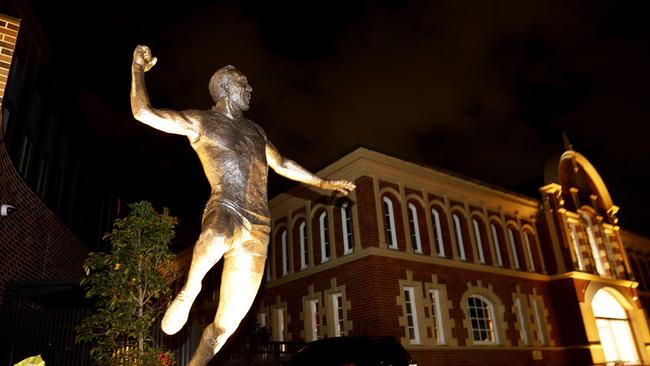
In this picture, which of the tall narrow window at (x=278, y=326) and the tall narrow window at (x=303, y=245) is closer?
the tall narrow window at (x=303, y=245)

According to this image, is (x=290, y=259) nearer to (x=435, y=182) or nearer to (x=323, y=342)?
(x=435, y=182)

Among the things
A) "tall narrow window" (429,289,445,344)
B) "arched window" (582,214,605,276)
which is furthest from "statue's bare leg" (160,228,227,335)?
"arched window" (582,214,605,276)

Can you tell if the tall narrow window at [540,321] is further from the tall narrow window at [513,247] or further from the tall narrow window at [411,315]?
the tall narrow window at [411,315]

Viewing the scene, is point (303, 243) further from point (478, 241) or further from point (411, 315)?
point (478, 241)

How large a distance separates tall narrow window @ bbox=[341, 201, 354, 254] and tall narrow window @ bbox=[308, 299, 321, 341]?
2.50 m

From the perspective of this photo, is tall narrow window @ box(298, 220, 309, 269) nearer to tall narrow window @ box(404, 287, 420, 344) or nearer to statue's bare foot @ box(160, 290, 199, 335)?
tall narrow window @ box(404, 287, 420, 344)

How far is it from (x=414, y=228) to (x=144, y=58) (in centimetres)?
1502

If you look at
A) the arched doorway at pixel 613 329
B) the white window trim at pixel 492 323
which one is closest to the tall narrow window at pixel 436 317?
the white window trim at pixel 492 323

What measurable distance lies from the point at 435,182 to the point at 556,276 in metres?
8.46

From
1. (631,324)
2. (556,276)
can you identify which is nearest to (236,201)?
(556,276)

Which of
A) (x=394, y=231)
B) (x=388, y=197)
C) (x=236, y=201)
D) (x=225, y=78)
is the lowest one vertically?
(x=236, y=201)

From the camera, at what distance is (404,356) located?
962cm

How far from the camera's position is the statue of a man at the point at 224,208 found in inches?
118

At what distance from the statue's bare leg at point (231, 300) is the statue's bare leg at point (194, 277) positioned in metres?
0.22
